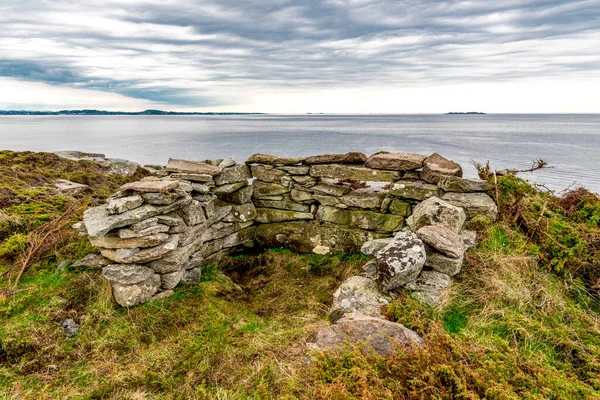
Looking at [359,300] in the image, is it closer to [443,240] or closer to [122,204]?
[443,240]

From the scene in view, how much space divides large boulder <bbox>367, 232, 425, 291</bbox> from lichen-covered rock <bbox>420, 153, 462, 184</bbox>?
2298 mm

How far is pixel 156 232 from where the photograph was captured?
617cm

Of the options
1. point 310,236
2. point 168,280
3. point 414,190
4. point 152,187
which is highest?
point 152,187

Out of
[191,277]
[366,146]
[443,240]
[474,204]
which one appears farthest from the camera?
[366,146]

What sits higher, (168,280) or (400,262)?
(400,262)

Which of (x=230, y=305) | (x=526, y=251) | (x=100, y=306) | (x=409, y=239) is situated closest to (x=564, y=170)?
(x=526, y=251)

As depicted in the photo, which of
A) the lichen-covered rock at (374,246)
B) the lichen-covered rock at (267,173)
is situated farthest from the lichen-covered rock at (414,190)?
the lichen-covered rock at (267,173)

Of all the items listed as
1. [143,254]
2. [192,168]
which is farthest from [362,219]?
[143,254]

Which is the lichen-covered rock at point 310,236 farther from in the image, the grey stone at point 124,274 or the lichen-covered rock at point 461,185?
the grey stone at point 124,274

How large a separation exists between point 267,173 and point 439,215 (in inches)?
165

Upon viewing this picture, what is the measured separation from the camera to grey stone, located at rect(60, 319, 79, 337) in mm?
5238

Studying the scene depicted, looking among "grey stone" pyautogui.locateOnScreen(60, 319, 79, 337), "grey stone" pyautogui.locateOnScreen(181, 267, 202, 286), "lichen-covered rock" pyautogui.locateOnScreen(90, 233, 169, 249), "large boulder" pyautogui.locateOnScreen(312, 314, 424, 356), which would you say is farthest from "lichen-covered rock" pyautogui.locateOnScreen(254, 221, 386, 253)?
"grey stone" pyautogui.locateOnScreen(60, 319, 79, 337)

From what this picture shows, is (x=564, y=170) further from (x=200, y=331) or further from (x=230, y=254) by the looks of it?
(x=200, y=331)

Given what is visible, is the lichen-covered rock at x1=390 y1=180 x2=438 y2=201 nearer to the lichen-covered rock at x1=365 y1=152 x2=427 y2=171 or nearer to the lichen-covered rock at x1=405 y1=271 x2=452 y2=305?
the lichen-covered rock at x1=365 y1=152 x2=427 y2=171
